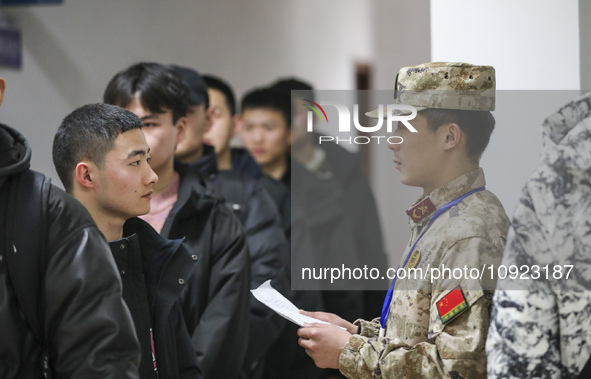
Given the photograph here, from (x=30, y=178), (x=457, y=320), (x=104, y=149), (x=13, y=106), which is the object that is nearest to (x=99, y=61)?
(x=13, y=106)

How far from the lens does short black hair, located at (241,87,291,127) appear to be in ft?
15.5

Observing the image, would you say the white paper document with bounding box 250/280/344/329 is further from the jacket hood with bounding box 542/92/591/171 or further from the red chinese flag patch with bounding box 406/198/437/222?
the jacket hood with bounding box 542/92/591/171

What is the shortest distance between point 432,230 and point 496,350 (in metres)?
0.44

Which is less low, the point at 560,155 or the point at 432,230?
the point at 560,155

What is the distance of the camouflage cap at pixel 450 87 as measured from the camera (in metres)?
1.97

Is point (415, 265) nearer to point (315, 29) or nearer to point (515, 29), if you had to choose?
point (515, 29)

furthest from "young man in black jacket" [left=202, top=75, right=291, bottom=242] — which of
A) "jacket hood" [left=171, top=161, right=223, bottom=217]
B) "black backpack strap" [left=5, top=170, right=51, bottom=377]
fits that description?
"black backpack strap" [left=5, top=170, right=51, bottom=377]

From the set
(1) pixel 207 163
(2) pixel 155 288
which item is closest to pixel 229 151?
(1) pixel 207 163

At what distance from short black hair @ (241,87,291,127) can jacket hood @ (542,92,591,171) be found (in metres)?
3.16

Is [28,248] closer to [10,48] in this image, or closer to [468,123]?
[468,123]

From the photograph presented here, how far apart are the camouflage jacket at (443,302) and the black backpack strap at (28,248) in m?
0.72

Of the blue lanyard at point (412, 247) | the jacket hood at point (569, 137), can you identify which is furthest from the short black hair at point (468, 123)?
the jacket hood at point (569, 137)

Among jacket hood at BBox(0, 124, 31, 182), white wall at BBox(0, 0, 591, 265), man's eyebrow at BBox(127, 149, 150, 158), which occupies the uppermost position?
white wall at BBox(0, 0, 591, 265)

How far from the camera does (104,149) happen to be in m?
2.12
